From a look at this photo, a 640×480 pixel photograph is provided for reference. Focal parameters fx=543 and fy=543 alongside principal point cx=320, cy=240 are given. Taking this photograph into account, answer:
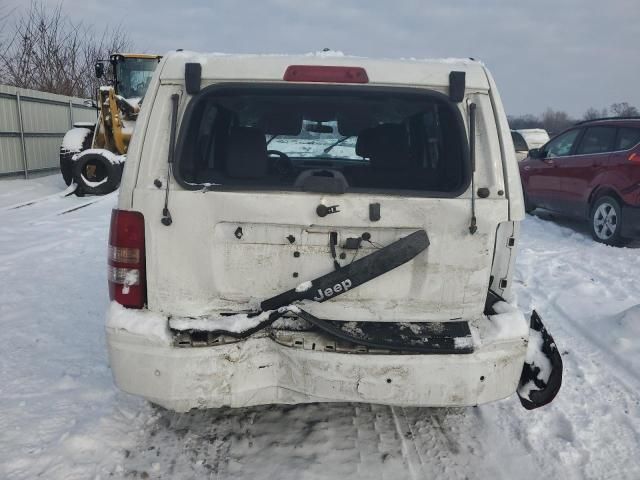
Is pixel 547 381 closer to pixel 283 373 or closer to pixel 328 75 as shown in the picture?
pixel 283 373

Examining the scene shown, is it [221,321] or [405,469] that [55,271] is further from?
[405,469]

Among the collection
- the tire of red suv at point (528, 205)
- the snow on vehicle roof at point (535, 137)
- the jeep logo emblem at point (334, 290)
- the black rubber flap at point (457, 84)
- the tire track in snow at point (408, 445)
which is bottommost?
the tire track in snow at point (408, 445)

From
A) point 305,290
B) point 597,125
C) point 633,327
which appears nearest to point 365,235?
point 305,290

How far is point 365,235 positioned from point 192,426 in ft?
5.03

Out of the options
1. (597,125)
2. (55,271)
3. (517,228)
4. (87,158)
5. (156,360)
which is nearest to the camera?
(156,360)

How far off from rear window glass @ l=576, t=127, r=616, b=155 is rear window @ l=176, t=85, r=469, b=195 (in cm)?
600

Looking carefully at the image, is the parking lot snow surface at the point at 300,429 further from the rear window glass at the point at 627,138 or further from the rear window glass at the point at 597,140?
Result: the rear window glass at the point at 597,140

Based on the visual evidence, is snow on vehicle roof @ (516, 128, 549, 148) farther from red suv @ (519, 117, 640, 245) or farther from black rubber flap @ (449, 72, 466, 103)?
black rubber flap @ (449, 72, 466, 103)

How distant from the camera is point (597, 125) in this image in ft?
28.2

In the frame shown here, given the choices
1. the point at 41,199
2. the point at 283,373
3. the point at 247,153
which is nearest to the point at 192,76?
the point at 247,153

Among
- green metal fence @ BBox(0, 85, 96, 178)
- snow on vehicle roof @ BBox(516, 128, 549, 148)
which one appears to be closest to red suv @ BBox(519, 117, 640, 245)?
snow on vehicle roof @ BBox(516, 128, 549, 148)

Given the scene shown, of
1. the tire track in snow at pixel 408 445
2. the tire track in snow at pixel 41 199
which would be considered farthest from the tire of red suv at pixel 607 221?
the tire track in snow at pixel 41 199

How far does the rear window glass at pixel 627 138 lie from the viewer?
25.3ft

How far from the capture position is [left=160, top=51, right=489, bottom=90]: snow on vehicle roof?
2570 mm
